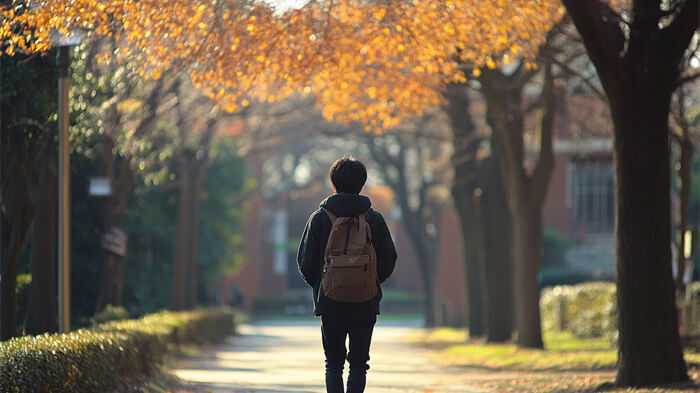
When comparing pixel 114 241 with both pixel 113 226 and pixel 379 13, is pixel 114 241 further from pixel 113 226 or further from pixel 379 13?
pixel 379 13

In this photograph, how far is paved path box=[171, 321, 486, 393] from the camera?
13.1m

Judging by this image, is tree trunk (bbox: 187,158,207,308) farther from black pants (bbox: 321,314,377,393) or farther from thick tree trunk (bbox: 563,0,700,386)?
black pants (bbox: 321,314,377,393)

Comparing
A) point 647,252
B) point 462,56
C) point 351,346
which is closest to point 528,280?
point 462,56

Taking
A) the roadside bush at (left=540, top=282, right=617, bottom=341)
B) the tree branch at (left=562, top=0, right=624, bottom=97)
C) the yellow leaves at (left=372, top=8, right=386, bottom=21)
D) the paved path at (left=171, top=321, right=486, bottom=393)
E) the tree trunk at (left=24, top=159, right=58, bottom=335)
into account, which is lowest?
the paved path at (left=171, top=321, right=486, bottom=393)

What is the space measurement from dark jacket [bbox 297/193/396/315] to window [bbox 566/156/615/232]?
37.4 meters

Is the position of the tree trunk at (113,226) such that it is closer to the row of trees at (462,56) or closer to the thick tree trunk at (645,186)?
the row of trees at (462,56)

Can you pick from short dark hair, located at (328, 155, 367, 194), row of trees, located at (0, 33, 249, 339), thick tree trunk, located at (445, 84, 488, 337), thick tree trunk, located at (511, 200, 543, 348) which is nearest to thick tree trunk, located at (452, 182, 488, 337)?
thick tree trunk, located at (445, 84, 488, 337)

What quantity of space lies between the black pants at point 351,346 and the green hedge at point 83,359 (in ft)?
7.36

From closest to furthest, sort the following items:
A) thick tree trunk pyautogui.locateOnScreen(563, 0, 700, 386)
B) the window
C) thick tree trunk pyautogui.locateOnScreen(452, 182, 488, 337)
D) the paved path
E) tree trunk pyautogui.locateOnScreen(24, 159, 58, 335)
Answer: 1. thick tree trunk pyautogui.locateOnScreen(563, 0, 700, 386)
2. the paved path
3. tree trunk pyautogui.locateOnScreen(24, 159, 58, 335)
4. thick tree trunk pyautogui.locateOnScreen(452, 182, 488, 337)
5. the window

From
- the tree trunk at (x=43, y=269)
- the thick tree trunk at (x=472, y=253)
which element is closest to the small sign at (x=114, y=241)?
the tree trunk at (x=43, y=269)

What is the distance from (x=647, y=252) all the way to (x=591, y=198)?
113ft

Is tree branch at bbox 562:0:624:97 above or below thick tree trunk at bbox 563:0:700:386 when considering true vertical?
above

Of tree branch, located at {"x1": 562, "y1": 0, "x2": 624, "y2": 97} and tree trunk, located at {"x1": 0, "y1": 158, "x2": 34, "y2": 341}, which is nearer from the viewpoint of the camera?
tree branch, located at {"x1": 562, "y1": 0, "x2": 624, "y2": 97}

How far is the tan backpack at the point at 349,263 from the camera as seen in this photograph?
7664 mm
